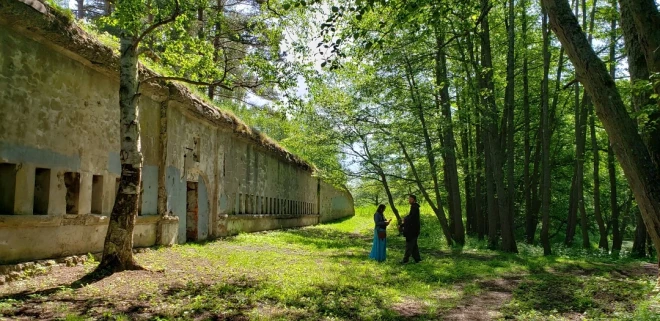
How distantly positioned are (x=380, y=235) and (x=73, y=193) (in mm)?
7220

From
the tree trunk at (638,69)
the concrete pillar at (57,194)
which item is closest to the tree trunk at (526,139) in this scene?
the tree trunk at (638,69)

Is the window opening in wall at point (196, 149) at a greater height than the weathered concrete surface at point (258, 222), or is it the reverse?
the window opening in wall at point (196, 149)

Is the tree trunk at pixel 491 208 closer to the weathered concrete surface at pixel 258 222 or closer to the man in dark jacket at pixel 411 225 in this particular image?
the man in dark jacket at pixel 411 225

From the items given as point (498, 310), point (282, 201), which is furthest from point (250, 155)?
point (498, 310)

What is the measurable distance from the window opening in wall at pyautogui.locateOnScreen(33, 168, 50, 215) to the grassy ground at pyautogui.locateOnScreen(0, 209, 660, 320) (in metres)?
1.11

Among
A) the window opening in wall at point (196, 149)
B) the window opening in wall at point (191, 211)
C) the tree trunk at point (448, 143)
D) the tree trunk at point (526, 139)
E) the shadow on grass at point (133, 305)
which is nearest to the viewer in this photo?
the shadow on grass at point (133, 305)

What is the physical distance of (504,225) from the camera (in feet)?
54.0

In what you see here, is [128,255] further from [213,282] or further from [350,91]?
[350,91]

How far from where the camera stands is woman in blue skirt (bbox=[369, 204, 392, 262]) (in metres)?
12.6

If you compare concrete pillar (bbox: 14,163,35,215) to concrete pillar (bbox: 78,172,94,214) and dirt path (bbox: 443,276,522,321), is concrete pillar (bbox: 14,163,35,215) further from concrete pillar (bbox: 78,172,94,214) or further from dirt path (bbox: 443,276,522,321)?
dirt path (bbox: 443,276,522,321)

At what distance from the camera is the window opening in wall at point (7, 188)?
24.7ft

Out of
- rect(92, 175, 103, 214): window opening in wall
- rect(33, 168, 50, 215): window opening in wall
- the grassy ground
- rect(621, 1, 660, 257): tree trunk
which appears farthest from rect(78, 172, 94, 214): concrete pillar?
rect(621, 1, 660, 257): tree trunk

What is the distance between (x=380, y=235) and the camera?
12.7 m

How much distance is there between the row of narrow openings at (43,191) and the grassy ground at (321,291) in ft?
3.72
